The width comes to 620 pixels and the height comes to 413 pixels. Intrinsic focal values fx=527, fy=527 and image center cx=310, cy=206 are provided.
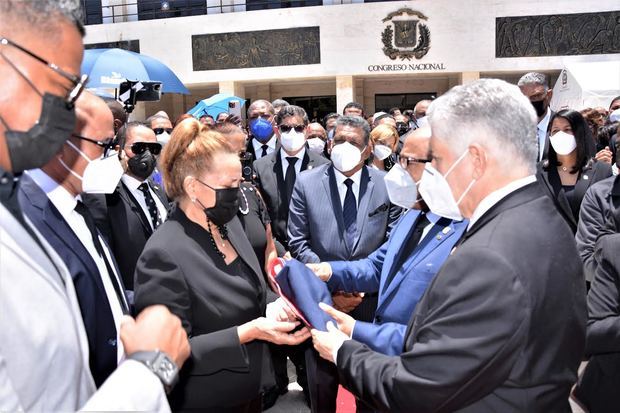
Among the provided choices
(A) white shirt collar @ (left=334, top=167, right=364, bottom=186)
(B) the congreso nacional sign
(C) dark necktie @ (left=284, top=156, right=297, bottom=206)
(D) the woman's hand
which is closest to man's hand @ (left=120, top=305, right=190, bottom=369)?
(D) the woman's hand

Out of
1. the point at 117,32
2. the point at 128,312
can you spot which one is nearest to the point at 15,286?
the point at 128,312

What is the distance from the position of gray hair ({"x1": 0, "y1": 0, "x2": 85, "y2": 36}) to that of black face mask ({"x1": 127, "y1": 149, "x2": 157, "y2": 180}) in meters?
2.36

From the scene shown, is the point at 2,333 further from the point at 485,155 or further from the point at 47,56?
the point at 485,155

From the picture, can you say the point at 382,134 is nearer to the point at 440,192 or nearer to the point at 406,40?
the point at 440,192

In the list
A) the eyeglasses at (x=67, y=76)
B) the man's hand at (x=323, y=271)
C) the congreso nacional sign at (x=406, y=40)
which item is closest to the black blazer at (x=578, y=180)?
the man's hand at (x=323, y=271)

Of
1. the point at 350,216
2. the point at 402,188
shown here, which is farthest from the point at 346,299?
the point at 402,188

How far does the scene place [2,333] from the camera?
980mm

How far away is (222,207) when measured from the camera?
235 centimetres

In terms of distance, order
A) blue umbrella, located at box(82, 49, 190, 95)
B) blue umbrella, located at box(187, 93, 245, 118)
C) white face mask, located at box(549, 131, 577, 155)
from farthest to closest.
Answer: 1. blue umbrella, located at box(187, 93, 245, 118)
2. blue umbrella, located at box(82, 49, 190, 95)
3. white face mask, located at box(549, 131, 577, 155)

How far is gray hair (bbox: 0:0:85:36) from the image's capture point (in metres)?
1.23

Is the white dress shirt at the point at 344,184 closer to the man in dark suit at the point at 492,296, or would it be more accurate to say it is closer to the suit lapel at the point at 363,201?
the suit lapel at the point at 363,201

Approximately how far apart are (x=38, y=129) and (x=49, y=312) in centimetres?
42

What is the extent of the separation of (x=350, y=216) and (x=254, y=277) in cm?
133

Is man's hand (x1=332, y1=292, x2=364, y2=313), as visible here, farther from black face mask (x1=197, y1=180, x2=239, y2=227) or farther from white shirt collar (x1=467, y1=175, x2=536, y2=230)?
white shirt collar (x1=467, y1=175, x2=536, y2=230)
